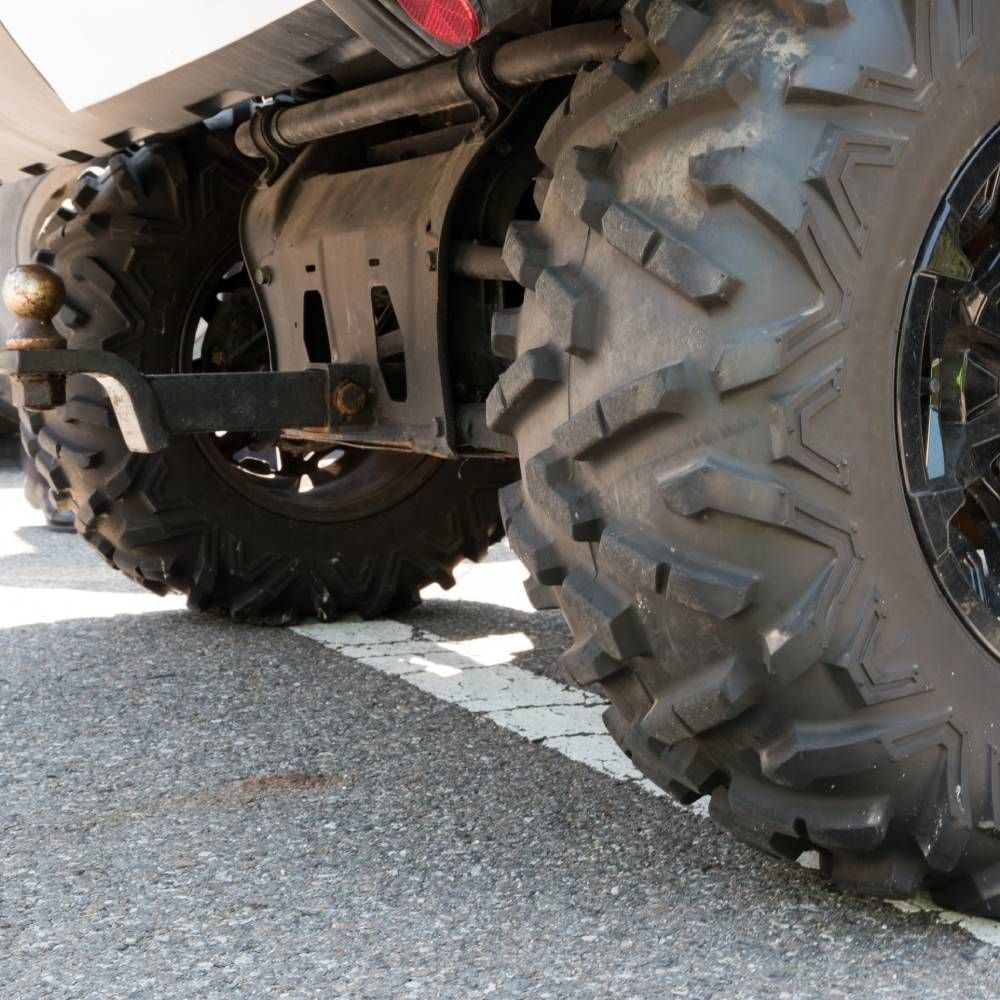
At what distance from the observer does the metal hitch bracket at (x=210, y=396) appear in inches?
113

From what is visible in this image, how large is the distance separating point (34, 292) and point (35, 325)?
0.06m

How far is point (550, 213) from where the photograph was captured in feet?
6.88

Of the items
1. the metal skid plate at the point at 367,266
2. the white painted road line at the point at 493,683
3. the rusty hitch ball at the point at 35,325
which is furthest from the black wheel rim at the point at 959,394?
the rusty hitch ball at the point at 35,325

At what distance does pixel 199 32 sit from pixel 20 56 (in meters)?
0.52

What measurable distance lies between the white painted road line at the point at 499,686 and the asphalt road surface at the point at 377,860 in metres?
0.01

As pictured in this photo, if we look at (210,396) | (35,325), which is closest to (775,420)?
(210,396)

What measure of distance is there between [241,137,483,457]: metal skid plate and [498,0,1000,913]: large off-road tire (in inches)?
40.8

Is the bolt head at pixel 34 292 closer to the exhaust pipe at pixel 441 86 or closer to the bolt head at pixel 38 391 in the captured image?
the bolt head at pixel 38 391

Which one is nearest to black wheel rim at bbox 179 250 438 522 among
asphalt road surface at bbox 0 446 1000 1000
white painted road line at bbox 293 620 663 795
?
white painted road line at bbox 293 620 663 795

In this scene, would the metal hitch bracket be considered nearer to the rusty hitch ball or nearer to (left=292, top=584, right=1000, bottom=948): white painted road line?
the rusty hitch ball

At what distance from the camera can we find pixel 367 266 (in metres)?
3.21

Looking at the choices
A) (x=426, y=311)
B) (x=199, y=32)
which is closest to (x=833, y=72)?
(x=199, y=32)

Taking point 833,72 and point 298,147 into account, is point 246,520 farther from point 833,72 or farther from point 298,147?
point 833,72

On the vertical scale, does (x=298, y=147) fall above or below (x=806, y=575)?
above
